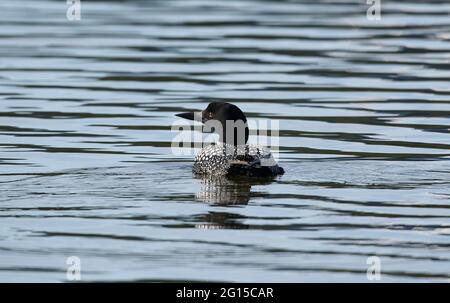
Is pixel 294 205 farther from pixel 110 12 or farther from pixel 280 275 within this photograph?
pixel 110 12

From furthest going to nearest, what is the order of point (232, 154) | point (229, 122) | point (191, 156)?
point (191, 156) < point (229, 122) < point (232, 154)

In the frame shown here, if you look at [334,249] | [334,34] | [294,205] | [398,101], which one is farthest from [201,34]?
[334,249]

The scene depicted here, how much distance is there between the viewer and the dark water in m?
9.47

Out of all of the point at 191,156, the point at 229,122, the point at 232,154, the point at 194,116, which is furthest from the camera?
the point at 191,156

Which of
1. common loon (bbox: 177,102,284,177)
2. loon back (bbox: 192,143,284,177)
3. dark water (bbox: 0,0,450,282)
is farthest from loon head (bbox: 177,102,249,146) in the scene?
dark water (bbox: 0,0,450,282)

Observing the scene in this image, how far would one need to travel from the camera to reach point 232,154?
1248 centimetres

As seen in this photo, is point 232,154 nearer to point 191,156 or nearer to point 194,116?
point 194,116

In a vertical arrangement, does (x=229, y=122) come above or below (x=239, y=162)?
above

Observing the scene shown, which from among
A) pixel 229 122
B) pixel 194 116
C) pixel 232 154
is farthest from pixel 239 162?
pixel 194 116

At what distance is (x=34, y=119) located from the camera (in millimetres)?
16594

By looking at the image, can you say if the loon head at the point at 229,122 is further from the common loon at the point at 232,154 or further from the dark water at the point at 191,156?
the dark water at the point at 191,156

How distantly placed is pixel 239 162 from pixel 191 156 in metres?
2.17

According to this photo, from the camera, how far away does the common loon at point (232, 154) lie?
40.3 ft

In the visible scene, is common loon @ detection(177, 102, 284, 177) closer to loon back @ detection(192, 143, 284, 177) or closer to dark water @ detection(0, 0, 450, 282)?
loon back @ detection(192, 143, 284, 177)
